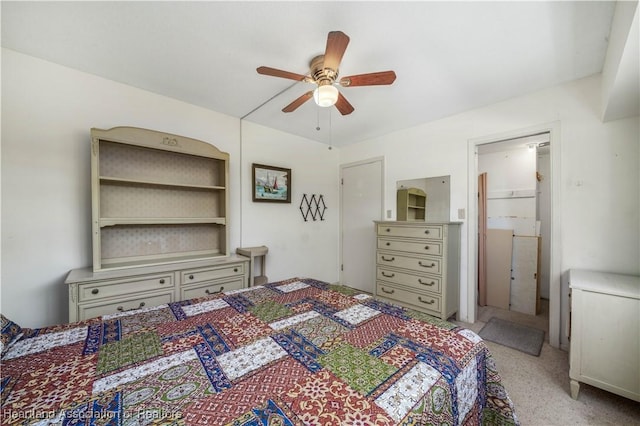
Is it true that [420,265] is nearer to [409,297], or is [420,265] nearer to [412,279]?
[412,279]

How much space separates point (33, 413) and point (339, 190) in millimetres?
3991

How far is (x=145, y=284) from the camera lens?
6.96 feet

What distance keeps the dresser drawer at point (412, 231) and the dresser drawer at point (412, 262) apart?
25cm

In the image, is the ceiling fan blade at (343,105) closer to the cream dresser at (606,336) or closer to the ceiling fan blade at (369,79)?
the ceiling fan blade at (369,79)

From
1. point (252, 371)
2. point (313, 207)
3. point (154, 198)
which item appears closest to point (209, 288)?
point (154, 198)

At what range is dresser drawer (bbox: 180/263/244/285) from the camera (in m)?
2.33

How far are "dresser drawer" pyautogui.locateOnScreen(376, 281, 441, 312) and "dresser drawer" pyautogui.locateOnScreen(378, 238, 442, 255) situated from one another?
1.58 feet

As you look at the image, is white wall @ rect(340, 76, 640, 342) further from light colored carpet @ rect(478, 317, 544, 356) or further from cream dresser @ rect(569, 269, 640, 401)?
light colored carpet @ rect(478, 317, 544, 356)

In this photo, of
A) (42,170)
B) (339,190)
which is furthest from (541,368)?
(42,170)

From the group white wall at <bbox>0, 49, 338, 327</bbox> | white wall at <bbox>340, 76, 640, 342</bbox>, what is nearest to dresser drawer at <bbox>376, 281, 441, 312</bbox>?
white wall at <bbox>340, 76, 640, 342</bbox>

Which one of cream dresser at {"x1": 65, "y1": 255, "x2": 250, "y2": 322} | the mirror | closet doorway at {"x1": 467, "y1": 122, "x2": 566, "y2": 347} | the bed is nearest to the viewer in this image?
the bed

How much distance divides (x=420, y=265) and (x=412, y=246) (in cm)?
23

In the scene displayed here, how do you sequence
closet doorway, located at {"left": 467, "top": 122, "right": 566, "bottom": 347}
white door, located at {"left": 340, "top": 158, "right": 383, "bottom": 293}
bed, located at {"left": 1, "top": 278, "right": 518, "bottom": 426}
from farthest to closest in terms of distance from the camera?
white door, located at {"left": 340, "top": 158, "right": 383, "bottom": 293}, closet doorway, located at {"left": 467, "top": 122, "right": 566, "bottom": 347}, bed, located at {"left": 1, "top": 278, "right": 518, "bottom": 426}

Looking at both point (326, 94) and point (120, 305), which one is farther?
point (120, 305)
